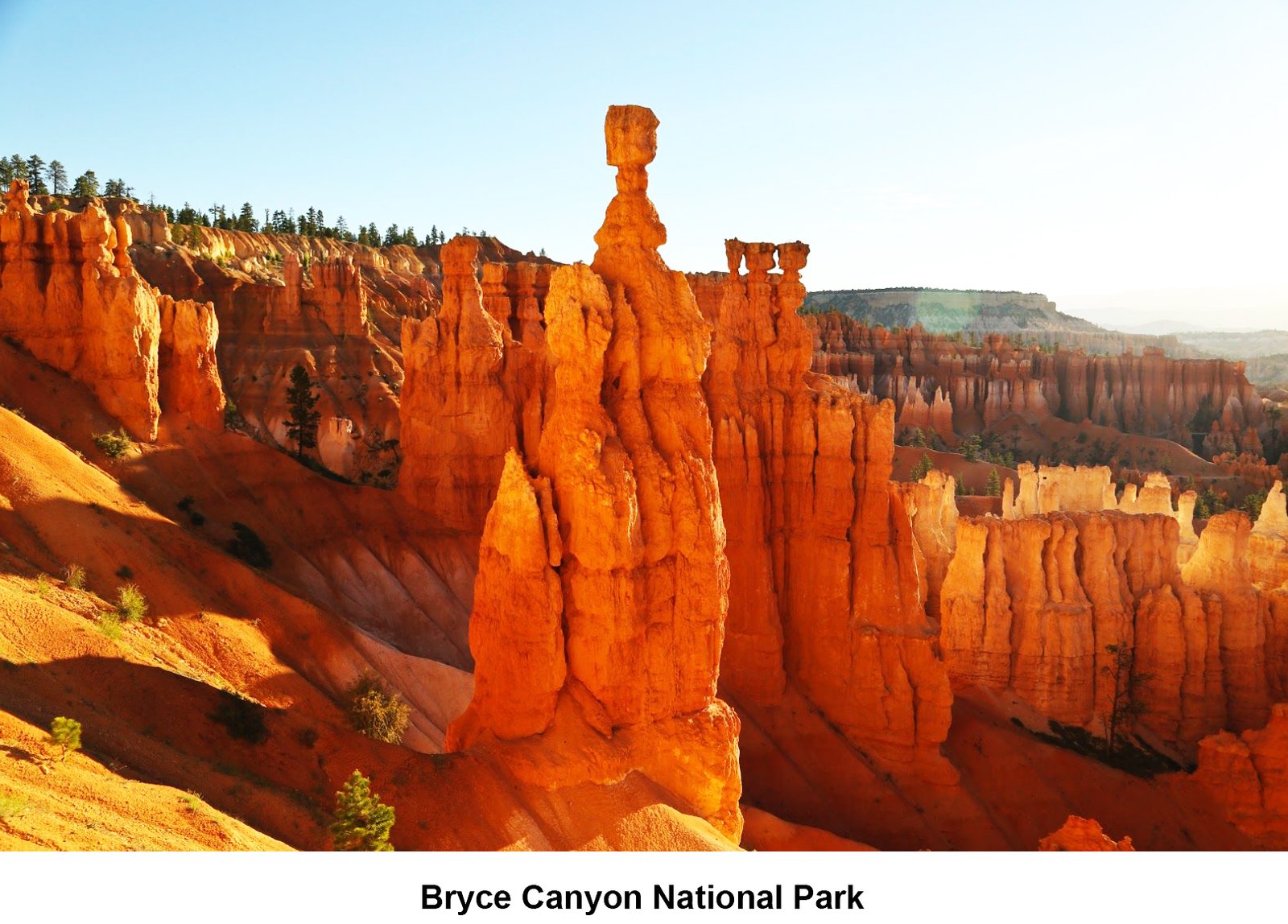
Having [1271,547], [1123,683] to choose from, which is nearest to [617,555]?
[1123,683]

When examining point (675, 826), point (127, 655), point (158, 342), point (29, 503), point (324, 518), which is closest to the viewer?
point (675, 826)

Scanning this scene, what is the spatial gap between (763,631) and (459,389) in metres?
16.1

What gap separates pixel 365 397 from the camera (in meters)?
63.5

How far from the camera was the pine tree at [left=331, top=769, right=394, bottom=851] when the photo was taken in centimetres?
1369

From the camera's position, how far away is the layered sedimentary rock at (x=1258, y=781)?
3017cm

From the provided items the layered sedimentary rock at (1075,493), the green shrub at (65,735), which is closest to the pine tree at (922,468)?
the layered sedimentary rock at (1075,493)

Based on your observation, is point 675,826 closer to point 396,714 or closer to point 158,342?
point 396,714

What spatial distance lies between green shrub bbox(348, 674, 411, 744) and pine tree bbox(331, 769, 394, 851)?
30.4 ft

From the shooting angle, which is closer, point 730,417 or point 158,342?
point 730,417

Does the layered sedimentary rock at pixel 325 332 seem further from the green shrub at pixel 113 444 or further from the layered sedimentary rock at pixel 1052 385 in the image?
the layered sedimentary rock at pixel 1052 385

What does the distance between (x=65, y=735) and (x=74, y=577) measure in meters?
10.7

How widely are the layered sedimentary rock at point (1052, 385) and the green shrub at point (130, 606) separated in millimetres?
82492

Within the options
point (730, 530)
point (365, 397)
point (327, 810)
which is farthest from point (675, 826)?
point (365, 397)

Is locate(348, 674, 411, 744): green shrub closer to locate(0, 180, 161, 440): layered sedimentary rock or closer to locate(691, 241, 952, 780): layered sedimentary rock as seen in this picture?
locate(691, 241, 952, 780): layered sedimentary rock
